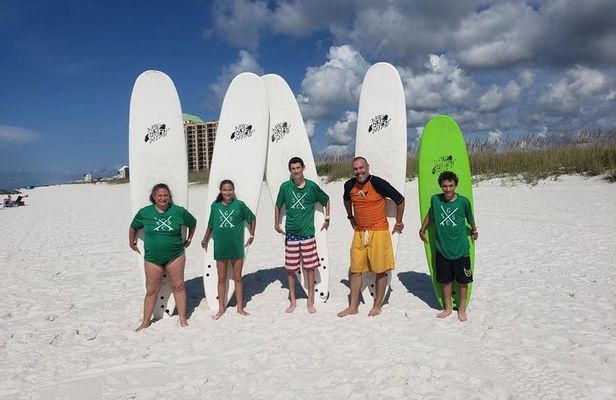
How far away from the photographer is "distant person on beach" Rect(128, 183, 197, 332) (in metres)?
3.33

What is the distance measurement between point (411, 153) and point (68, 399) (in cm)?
1668

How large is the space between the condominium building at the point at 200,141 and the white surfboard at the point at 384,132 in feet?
115

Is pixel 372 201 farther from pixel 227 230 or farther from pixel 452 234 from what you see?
pixel 227 230

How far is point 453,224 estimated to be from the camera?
3348 millimetres

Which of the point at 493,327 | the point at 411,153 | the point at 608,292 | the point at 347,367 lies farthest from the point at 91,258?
the point at 411,153

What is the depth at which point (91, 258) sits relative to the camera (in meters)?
6.61

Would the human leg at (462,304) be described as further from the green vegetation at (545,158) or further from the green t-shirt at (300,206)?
the green vegetation at (545,158)

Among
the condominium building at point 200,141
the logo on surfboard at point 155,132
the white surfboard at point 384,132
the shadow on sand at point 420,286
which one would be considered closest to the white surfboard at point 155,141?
the logo on surfboard at point 155,132

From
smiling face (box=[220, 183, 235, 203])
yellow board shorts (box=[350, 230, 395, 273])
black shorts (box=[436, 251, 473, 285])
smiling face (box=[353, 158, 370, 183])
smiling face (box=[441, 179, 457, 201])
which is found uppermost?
smiling face (box=[353, 158, 370, 183])

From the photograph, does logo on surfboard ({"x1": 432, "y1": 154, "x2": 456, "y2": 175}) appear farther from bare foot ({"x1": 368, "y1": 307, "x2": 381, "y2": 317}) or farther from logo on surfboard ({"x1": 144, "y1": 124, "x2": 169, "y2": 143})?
logo on surfboard ({"x1": 144, "y1": 124, "x2": 169, "y2": 143})

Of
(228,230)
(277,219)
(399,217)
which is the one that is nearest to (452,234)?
(399,217)

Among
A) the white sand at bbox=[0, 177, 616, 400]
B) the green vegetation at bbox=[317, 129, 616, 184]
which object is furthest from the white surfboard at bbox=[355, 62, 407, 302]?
the green vegetation at bbox=[317, 129, 616, 184]

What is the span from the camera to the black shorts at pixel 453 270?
336 centimetres

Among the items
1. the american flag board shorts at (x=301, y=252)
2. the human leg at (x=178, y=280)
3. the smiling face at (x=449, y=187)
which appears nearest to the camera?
the smiling face at (x=449, y=187)
